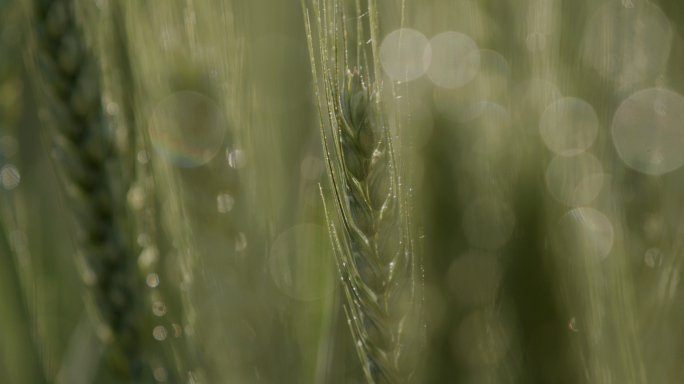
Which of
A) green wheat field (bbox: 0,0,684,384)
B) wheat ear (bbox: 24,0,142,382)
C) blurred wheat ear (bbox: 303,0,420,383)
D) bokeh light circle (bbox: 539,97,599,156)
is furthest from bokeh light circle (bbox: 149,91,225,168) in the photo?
bokeh light circle (bbox: 539,97,599,156)

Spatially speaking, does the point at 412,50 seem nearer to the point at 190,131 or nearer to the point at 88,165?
the point at 190,131

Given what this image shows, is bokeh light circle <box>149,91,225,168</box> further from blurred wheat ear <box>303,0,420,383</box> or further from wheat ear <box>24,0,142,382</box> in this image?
blurred wheat ear <box>303,0,420,383</box>

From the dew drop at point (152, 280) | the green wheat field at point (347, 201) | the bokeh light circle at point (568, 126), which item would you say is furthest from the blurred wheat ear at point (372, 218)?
the bokeh light circle at point (568, 126)

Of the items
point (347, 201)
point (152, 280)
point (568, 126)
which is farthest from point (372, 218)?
point (568, 126)

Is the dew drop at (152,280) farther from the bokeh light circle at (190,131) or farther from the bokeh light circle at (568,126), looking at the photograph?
the bokeh light circle at (568,126)

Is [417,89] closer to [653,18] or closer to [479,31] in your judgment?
[479,31]

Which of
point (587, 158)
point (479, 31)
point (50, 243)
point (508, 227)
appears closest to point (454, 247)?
point (508, 227)
